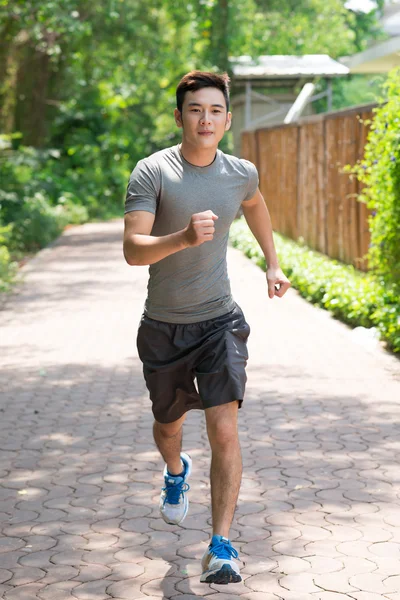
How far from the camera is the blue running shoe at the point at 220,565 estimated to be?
4.05 m

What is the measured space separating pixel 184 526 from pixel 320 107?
35096 millimetres

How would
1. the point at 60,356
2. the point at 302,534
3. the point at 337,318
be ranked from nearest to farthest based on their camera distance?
the point at 302,534 → the point at 60,356 → the point at 337,318

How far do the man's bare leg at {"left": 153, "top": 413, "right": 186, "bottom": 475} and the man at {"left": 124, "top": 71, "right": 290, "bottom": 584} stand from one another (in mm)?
94

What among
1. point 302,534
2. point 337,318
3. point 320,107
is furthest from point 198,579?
point 320,107

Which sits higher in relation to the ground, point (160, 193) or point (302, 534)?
point (160, 193)

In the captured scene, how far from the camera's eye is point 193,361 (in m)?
4.62

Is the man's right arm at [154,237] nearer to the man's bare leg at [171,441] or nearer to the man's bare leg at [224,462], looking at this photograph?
the man's bare leg at [224,462]

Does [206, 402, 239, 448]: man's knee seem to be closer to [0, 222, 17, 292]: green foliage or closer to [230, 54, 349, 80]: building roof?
[0, 222, 17, 292]: green foliage

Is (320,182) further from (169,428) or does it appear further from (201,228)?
(201,228)

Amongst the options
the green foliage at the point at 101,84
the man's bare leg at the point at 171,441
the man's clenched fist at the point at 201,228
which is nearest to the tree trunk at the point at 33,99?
the green foliage at the point at 101,84

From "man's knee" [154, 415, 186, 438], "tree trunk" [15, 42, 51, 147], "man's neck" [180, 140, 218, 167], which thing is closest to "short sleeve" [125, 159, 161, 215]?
"man's neck" [180, 140, 218, 167]

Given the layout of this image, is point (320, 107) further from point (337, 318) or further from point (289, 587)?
point (289, 587)

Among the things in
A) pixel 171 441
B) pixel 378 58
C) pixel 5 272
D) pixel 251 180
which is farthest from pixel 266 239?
pixel 378 58

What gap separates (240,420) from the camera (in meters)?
7.55
